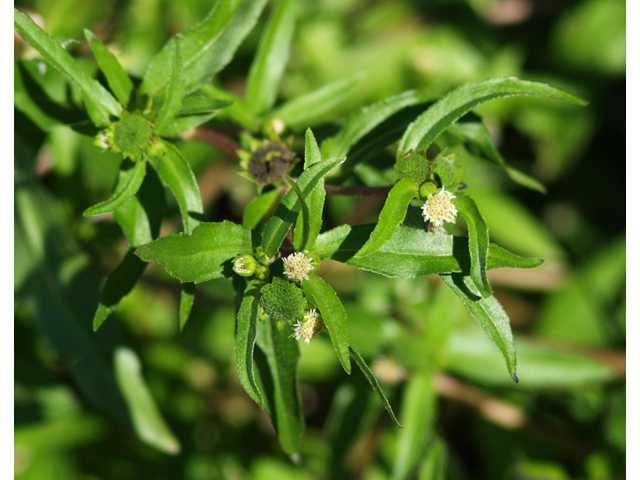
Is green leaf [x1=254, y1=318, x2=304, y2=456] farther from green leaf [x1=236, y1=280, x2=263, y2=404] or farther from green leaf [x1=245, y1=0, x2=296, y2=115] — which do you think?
green leaf [x1=245, y1=0, x2=296, y2=115]

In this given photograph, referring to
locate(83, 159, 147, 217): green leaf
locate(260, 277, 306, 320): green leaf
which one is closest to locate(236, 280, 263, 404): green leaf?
locate(260, 277, 306, 320): green leaf

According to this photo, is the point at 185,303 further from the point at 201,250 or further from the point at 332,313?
the point at 332,313

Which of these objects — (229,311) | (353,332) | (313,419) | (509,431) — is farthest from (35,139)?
(509,431)

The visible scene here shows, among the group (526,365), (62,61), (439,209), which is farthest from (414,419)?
(62,61)

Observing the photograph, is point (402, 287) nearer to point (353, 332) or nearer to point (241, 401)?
point (353, 332)

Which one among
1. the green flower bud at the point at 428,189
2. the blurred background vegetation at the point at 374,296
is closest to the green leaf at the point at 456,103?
the green flower bud at the point at 428,189
